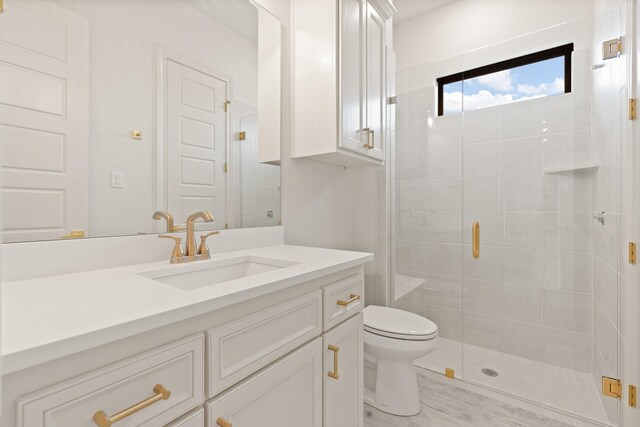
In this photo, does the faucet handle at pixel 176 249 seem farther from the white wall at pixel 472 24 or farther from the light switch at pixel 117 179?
the white wall at pixel 472 24

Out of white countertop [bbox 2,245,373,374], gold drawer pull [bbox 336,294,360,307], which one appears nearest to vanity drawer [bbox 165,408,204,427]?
white countertop [bbox 2,245,373,374]

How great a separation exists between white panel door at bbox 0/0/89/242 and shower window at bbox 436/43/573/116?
2.28m

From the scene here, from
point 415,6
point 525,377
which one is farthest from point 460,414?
point 415,6

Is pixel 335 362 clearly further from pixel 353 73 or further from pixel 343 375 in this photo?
pixel 353 73

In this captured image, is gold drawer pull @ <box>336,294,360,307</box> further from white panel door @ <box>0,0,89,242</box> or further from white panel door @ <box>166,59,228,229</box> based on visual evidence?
white panel door @ <box>0,0,89,242</box>

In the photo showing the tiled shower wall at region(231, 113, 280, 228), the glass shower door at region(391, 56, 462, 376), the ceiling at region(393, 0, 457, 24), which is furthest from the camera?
the ceiling at region(393, 0, 457, 24)

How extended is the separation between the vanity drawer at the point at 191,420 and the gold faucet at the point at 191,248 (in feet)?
1.82

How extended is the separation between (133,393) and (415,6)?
322 cm

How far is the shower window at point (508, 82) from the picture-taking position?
212cm

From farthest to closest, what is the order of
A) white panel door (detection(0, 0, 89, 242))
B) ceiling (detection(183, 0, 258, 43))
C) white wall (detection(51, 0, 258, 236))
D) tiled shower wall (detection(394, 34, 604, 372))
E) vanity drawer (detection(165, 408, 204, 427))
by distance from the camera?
tiled shower wall (detection(394, 34, 604, 372))
ceiling (detection(183, 0, 258, 43))
white wall (detection(51, 0, 258, 236))
white panel door (detection(0, 0, 89, 242))
vanity drawer (detection(165, 408, 204, 427))

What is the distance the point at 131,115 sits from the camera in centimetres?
109

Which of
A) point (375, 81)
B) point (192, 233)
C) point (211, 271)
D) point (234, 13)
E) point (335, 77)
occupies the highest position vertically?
point (234, 13)

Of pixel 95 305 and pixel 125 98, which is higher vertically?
pixel 125 98

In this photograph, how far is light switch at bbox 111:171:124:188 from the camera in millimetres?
1038
